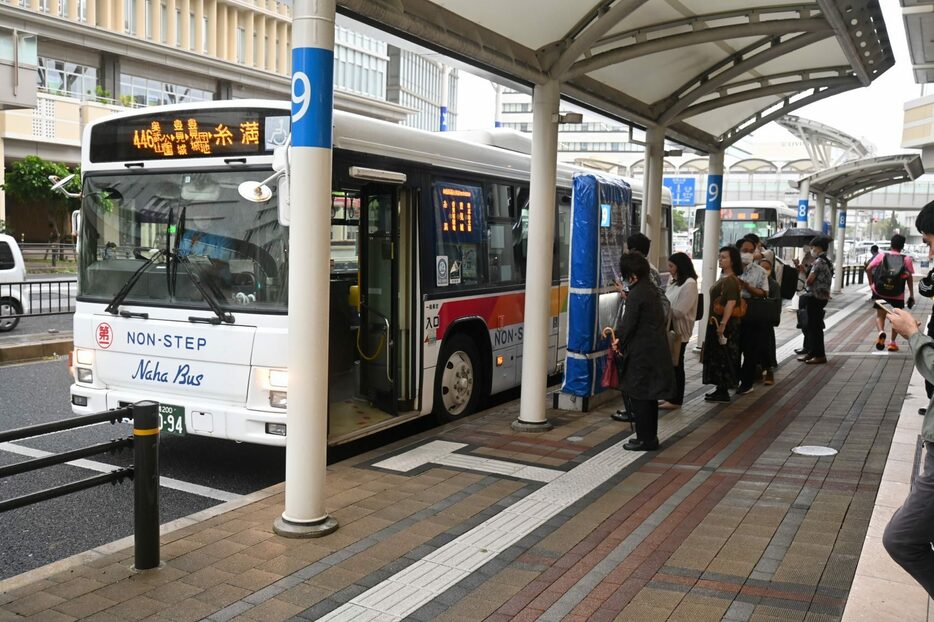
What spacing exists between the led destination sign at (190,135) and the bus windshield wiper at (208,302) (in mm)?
922

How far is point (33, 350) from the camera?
1348 cm

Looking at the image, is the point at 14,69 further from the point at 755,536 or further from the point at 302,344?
the point at 755,536

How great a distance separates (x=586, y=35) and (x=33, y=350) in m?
10.2

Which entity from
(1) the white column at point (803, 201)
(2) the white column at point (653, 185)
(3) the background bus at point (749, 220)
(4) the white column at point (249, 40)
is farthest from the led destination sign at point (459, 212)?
(4) the white column at point (249, 40)

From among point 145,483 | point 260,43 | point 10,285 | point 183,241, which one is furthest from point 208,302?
point 260,43

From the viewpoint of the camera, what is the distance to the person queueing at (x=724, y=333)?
32.8ft

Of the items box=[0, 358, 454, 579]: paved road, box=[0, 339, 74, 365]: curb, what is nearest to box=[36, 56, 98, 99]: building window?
box=[0, 339, 74, 365]: curb

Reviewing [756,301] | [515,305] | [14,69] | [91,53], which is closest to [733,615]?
[515,305]

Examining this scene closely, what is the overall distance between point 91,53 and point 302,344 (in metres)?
46.2

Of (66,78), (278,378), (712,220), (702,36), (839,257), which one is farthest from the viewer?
(66,78)

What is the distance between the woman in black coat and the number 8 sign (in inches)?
131

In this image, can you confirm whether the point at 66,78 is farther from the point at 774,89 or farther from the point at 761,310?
the point at 761,310

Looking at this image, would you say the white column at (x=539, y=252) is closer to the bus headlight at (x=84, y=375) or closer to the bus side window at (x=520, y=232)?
the bus side window at (x=520, y=232)

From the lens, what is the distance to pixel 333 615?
432 centimetres
